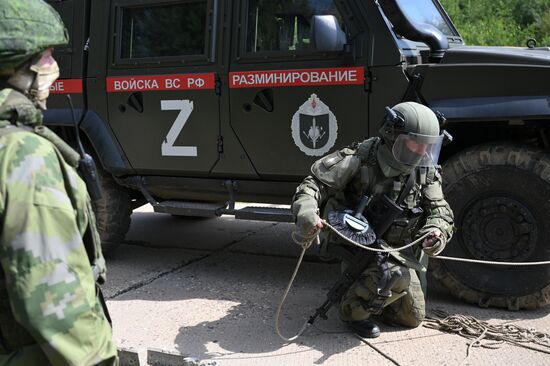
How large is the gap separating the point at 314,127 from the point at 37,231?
2886 mm

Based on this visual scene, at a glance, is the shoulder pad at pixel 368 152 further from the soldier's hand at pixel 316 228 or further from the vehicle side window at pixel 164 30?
the vehicle side window at pixel 164 30

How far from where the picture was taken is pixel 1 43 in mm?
1419

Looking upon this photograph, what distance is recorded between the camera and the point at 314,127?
4059mm

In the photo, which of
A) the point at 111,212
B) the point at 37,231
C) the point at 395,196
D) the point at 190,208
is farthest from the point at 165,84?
the point at 37,231

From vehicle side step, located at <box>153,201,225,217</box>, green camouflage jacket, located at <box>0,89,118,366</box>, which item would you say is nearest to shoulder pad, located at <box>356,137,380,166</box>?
vehicle side step, located at <box>153,201,225,217</box>

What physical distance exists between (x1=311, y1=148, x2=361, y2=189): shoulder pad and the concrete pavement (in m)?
0.86

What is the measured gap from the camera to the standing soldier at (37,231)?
130 centimetres

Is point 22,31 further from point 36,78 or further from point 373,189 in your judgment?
point 373,189

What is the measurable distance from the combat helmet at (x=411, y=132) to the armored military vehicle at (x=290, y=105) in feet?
1.60

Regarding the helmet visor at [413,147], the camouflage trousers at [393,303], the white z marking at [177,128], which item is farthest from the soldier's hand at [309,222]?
the white z marking at [177,128]

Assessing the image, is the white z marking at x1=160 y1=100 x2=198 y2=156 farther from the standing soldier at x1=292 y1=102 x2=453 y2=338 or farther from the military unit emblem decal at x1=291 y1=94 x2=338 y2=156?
the standing soldier at x1=292 y1=102 x2=453 y2=338

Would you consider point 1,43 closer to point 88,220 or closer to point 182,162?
point 88,220

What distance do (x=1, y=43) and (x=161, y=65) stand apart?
315cm

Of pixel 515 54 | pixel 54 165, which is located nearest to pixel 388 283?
pixel 515 54
